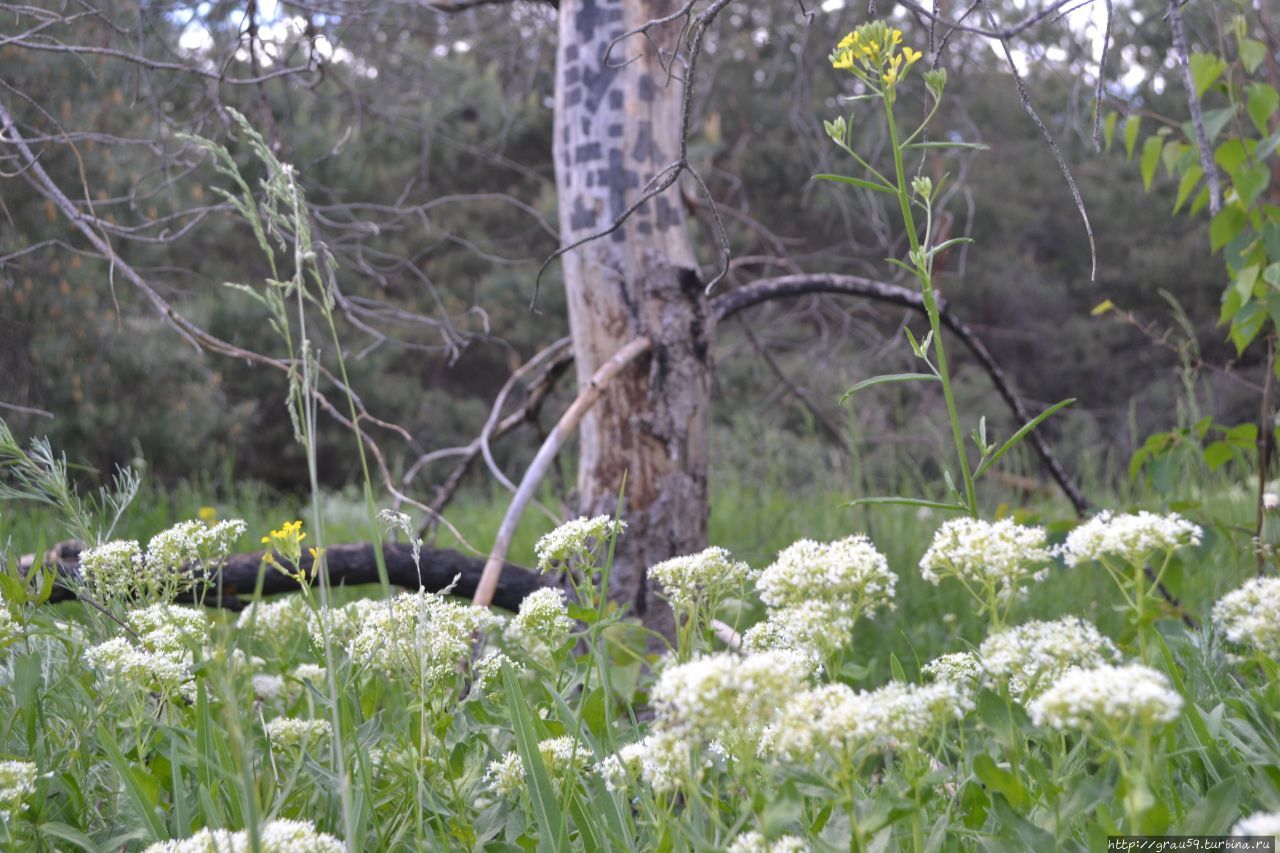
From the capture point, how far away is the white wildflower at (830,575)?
1.07 meters

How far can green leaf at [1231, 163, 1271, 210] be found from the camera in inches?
98.3

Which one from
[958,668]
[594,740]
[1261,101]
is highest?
[1261,101]

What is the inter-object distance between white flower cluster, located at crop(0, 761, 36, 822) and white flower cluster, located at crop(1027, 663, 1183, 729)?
1072mm

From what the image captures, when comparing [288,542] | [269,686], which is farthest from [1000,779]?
[269,686]

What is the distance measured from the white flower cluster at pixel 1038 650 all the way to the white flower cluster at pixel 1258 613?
0.43 ft

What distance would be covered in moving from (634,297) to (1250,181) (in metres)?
1.58

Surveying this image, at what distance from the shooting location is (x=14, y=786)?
1.18 meters

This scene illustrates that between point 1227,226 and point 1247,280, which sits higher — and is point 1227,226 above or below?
above

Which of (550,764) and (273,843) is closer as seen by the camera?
(273,843)

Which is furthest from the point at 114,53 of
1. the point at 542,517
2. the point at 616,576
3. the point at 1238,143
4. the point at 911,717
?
the point at 542,517

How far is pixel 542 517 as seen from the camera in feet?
16.9

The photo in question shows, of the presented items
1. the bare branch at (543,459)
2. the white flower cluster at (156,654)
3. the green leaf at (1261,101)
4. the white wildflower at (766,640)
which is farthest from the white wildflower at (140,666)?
the green leaf at (1261,101)

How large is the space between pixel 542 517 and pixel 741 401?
6762 mm

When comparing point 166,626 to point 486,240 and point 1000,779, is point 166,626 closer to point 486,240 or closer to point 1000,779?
point 1000,779
